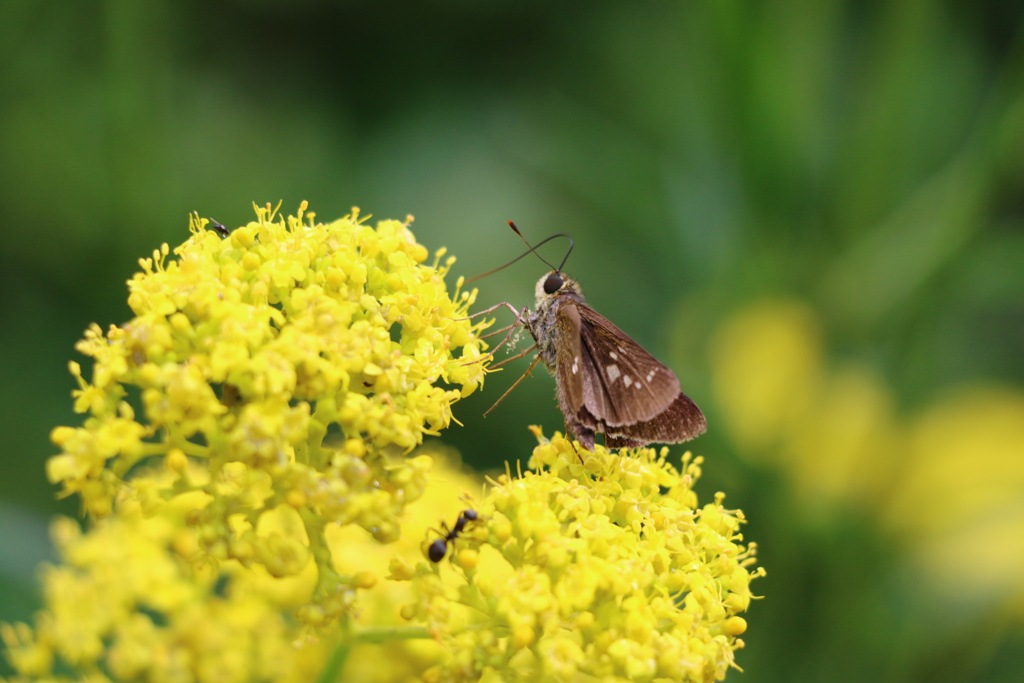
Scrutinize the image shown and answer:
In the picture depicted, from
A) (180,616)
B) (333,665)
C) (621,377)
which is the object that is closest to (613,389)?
→ (621,377)

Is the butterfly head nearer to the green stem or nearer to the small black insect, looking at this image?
the small black insect

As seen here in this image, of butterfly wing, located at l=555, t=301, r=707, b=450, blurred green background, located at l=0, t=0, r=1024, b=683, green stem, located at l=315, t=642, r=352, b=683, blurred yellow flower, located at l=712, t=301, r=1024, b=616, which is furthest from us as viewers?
blurred yellow flower, located at l=712, t=301, r=1024, b=616

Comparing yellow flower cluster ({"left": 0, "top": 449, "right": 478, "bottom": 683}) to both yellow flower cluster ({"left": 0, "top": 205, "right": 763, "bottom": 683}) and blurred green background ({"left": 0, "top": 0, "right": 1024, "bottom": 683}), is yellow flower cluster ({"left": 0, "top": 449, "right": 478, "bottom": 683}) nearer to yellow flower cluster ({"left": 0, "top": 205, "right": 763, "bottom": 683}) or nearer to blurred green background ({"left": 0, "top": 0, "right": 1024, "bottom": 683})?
yellow flower cluster ({"left": 0, "top": 205, "right": 763, "bottom": 683})

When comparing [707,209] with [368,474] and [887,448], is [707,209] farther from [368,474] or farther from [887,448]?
[368,474]

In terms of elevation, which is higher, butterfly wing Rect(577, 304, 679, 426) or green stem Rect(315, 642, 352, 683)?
butterfly wing Rect(577, 304, 679, 426)

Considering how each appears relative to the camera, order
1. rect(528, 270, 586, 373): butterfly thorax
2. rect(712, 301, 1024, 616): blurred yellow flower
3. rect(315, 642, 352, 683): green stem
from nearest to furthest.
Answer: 1. rect(315, 642, 352, 683): green stem
2. rect(528, 270, 586, 373): butterfly thorax
3. rect(712, 301, 1024, 616): blurred yellow flower

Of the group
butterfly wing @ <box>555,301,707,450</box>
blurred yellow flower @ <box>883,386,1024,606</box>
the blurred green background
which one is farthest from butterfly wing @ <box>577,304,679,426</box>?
blurred yellow flower @ <box>883,386,1024,606</box>

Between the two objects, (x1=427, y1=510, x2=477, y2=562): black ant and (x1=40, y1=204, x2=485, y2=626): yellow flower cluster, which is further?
(x1=427, y1=510, x2=477, y2=562): black ant

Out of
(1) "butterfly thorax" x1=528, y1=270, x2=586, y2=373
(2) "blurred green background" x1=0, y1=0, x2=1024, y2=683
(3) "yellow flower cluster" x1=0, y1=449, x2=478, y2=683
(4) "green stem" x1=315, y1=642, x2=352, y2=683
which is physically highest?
(2) "blurred green background" x1=0, y1=0, x2=1024, y2=683
